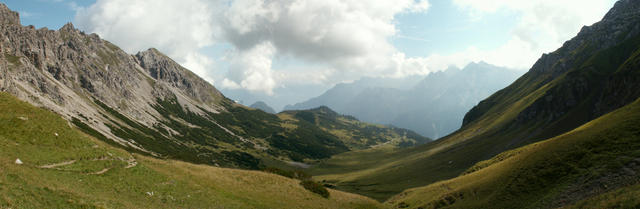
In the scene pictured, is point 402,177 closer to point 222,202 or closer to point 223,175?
point 223,175

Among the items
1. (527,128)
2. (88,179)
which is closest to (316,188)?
(88,179)

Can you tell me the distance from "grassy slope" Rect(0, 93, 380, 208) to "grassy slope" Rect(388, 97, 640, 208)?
27.0 metres

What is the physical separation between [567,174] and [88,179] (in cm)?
5966

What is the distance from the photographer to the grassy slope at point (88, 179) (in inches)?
953

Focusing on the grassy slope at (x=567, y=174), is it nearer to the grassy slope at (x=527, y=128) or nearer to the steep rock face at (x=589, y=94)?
the grassy slope at (x=527, y=128)

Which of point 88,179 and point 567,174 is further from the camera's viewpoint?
point 567,174

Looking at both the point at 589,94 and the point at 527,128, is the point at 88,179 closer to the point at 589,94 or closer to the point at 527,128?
the point at 527,128

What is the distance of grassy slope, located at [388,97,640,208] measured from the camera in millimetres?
35875

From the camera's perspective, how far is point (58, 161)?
33.5 m

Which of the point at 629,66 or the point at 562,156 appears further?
the point at 629,66

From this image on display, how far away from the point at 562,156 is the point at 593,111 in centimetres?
11474

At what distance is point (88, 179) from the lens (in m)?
32.2

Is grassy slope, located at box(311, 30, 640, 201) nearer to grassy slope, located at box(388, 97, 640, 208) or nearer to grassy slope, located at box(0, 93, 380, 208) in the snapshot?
grassy slope, located at box(388, 97, 640, 208)

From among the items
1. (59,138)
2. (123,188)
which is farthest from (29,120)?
(123,188)
